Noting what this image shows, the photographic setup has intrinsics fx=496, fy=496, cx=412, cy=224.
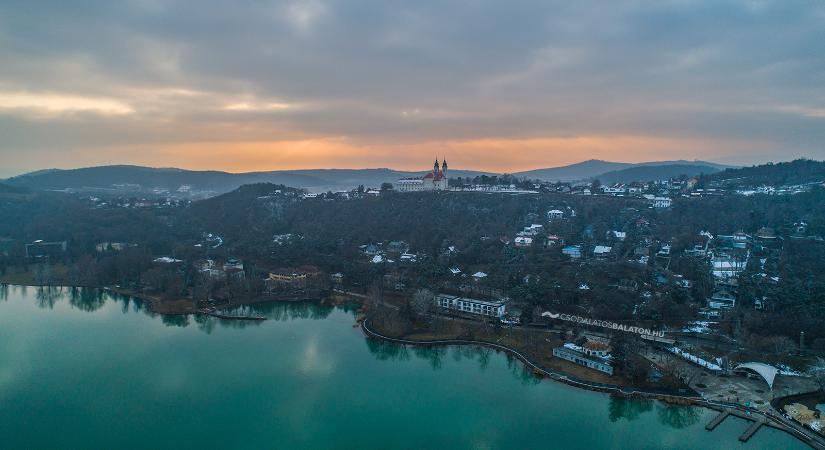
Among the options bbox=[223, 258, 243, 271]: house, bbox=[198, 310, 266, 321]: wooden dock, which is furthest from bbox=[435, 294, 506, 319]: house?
bbox=[223, 258, 243, 271]: house

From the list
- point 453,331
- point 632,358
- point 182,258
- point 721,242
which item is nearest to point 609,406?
point 632,358

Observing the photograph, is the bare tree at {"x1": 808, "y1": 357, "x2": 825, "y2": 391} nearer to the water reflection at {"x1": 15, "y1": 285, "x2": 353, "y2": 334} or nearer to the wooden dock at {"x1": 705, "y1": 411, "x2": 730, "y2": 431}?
the wooden dock at {"x1": 705, "y1": 411, "x2": 730, "y2": 431}

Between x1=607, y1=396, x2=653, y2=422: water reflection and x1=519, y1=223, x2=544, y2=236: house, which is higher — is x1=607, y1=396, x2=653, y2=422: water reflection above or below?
below

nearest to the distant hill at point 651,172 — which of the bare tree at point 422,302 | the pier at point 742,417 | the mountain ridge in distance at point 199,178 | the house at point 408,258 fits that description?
the mountain ridge in distance at point 199,178

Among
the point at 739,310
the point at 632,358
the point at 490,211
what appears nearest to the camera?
the point at 632,358

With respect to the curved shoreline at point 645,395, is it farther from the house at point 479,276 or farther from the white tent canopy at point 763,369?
the house at point 479,276

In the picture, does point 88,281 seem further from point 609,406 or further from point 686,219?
point 686,219

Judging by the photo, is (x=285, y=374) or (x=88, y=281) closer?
(x=285, y=374)
